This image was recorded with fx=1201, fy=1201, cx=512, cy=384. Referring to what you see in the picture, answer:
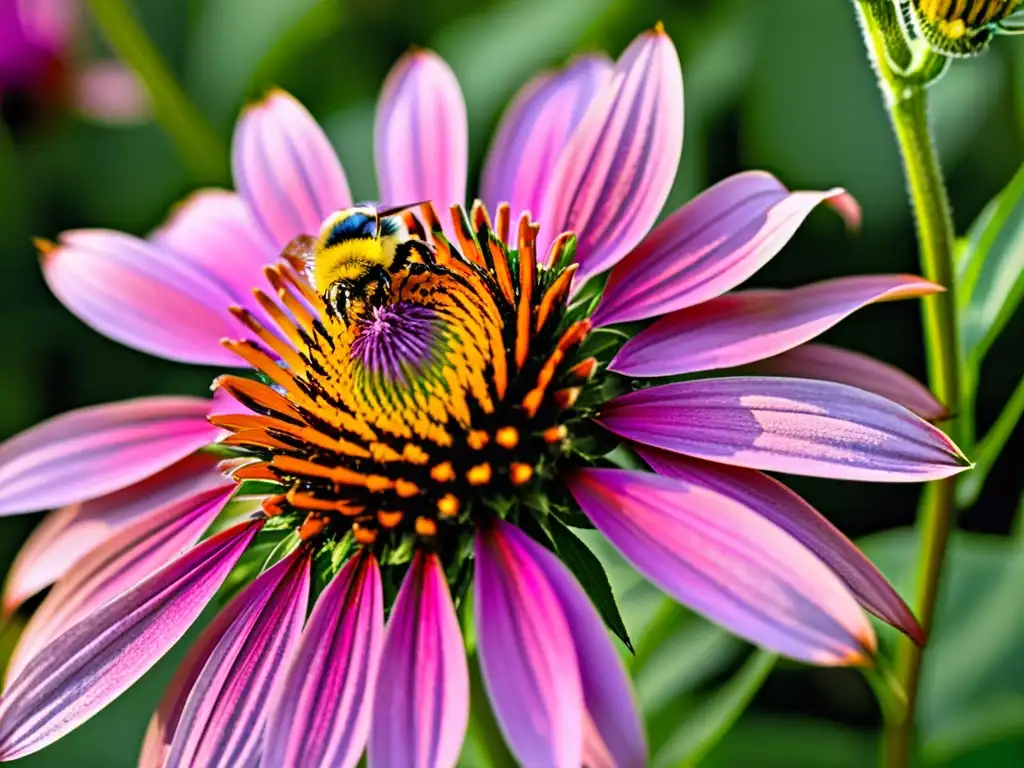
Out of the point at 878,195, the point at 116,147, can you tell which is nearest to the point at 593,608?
the point at 878,195

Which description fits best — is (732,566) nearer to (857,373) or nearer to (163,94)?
(857,373)

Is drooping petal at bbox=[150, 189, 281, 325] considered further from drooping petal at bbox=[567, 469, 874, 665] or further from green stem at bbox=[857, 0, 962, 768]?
green stem at bbox=[857, 0, 962, 768]

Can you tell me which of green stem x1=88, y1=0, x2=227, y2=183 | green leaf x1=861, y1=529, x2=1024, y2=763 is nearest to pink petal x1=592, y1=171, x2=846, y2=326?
green leaf x1=861, y1=529, x2=1024, y2=763

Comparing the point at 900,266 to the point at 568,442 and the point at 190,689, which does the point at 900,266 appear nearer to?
the point at 568,442

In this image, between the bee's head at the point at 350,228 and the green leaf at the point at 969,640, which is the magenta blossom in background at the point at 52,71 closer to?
the bee's head at the point at 350,228

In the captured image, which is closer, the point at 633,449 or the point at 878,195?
the point at 633,449

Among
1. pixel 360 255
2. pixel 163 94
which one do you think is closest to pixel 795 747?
pixel 360 255

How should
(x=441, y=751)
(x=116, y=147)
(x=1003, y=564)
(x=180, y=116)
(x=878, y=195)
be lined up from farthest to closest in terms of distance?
(x=116, y=147)
(x=180, y=116)
(x=878, y=195)
(x=1003, y=564)
(x=441, y=751)
